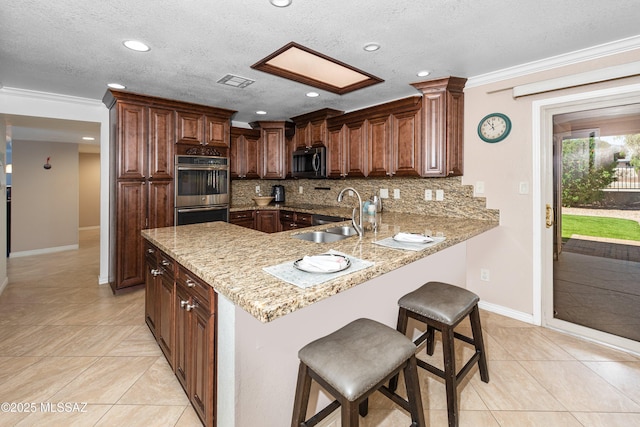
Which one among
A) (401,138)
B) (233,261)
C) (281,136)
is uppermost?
(281,136)

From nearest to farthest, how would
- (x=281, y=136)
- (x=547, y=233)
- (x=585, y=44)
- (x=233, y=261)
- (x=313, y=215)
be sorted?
(x=233, y=261), (x=585, y=44), (x=547, y=233), (x=313, y=215), (x=281, y=136)

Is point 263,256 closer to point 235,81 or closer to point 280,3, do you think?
point 280,3

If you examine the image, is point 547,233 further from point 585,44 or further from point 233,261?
point 233,261

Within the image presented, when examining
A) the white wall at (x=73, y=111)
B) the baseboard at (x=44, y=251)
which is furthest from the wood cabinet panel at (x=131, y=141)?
the baseboard at (x=44, y=251)

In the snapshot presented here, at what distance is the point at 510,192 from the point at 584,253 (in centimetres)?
76

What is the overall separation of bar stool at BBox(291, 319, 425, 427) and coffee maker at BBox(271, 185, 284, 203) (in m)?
4.16

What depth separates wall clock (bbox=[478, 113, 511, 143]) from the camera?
2820 millimetres

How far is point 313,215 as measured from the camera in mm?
4078

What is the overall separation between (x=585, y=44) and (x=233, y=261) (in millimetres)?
2908

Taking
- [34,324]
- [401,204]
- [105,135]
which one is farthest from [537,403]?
[105,135]

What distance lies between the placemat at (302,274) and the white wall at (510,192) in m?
2.15

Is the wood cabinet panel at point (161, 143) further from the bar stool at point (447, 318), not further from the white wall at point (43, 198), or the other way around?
the white wall at point (43, 198)

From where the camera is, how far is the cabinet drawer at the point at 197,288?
1341 millimetres

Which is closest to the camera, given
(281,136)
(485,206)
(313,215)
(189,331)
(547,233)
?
(189,331)
